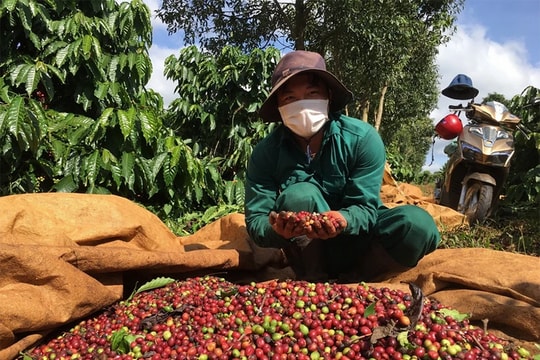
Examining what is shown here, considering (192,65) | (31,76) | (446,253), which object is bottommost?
(446,253)

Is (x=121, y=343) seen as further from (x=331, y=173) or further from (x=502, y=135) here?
(x=502, y=135)

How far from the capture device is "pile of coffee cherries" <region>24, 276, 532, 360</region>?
1300 millimetres

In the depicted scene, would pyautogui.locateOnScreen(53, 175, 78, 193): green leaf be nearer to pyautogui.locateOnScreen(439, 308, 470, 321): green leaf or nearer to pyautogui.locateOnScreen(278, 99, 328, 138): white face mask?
pyautogui.locateOnScreen(278, 99, 328, 138): white face mask

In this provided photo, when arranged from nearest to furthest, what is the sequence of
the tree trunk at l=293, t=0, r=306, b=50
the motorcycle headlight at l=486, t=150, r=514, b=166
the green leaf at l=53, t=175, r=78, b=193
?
the green leaf at l=53, t=175, r=78, b=193 → the motorcycle headlight at l=486, t=150, r=514, b=166 → the tree trunk at l=293, t=0, r=306, b=50

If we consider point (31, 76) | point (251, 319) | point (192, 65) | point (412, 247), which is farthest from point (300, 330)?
point (192, 65)

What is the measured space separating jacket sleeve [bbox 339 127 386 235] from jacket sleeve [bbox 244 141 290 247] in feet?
1.07

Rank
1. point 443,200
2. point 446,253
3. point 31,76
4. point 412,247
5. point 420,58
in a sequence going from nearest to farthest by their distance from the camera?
point 412,247, point 446,253, point 31,76, point 443,200, point 420,58

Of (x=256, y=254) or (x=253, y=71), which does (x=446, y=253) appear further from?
(x=253, y=71)

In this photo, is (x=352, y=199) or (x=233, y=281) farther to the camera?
(x=233, y=281)

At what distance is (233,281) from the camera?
2.33 meters

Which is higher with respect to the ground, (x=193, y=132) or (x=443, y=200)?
(x=193, y=132)

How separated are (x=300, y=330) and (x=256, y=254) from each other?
0.98 m

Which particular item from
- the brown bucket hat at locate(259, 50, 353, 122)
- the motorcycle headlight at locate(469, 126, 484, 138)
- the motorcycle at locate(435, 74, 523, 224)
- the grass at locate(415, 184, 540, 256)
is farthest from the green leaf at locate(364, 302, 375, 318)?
the motorcycle headlight at locate(469, 126, 484, 138)

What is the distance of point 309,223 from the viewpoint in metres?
1.71
